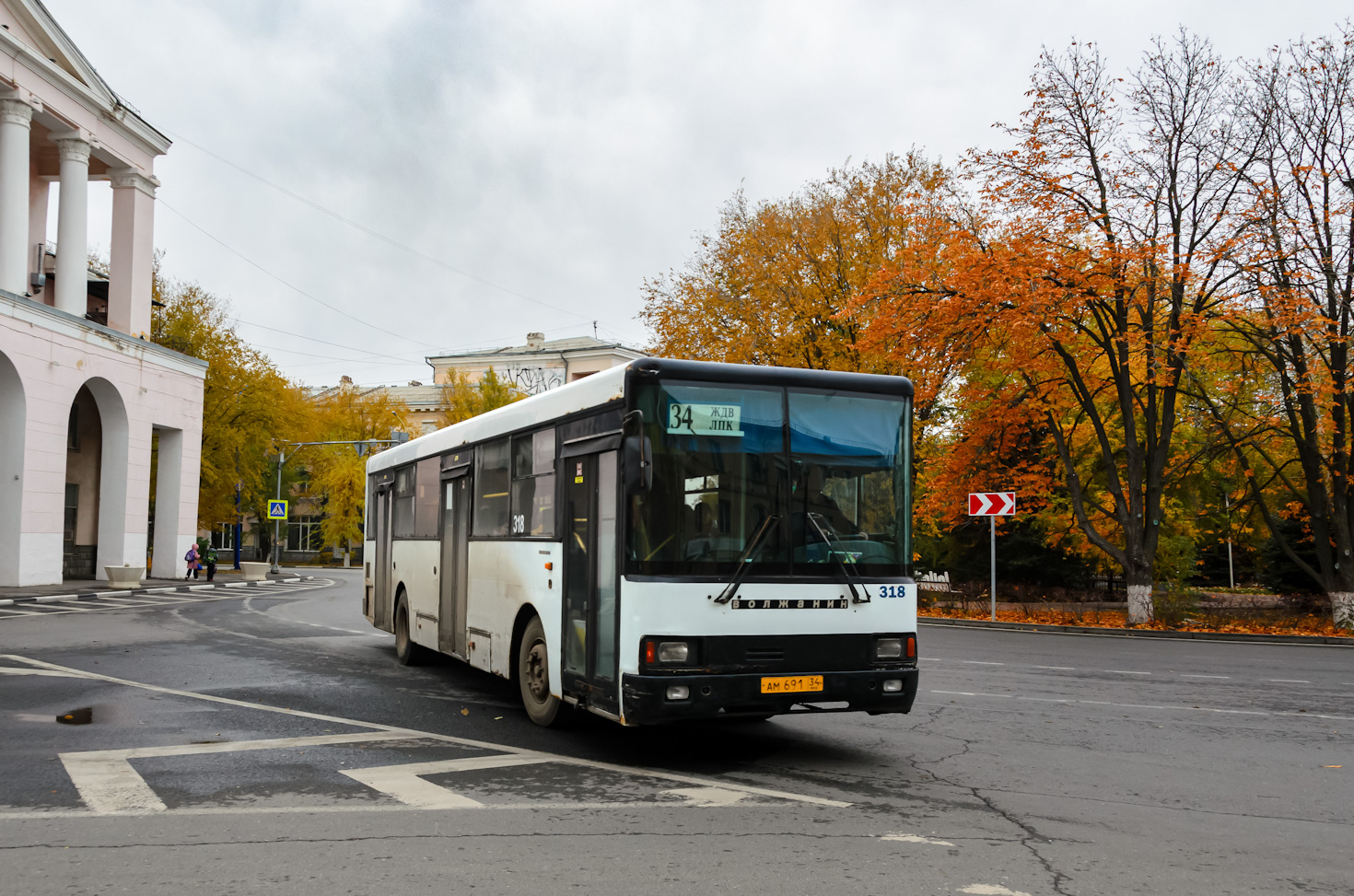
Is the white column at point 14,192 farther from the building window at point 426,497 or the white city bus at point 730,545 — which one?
the white city bus at point 730,545

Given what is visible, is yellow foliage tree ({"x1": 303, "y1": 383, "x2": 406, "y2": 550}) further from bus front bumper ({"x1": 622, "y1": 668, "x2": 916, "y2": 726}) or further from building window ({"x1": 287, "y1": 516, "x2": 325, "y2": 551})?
bus front bumper ({"x1": 622, "y1": 668, "x2": 916, "y2": 726})

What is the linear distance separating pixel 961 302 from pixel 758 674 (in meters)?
18.1

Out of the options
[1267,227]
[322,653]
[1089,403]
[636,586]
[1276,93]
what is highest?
[1276,93]

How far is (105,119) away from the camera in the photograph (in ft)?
121

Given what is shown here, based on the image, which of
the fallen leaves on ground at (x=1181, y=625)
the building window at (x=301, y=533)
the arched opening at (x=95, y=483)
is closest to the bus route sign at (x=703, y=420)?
the fallen leaves on ground at (x=1181, y=625)

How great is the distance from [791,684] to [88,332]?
33.1 metres

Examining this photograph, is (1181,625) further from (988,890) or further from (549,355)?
(549,355)

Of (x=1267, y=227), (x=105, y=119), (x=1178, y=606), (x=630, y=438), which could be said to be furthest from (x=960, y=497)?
(x=105, y=119)

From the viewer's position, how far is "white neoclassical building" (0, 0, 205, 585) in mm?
31406

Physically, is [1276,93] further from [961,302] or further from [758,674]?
[758,674]

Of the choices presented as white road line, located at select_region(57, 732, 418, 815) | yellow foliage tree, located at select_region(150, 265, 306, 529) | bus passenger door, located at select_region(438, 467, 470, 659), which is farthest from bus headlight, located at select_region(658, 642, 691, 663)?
yellow foliage tree, located at select_region(150, 265, 306, 529)

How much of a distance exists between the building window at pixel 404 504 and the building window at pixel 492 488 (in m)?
3.19

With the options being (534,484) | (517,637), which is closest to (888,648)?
(534,484)

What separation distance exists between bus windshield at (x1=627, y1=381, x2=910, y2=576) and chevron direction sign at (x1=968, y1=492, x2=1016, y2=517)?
55.2 ft
